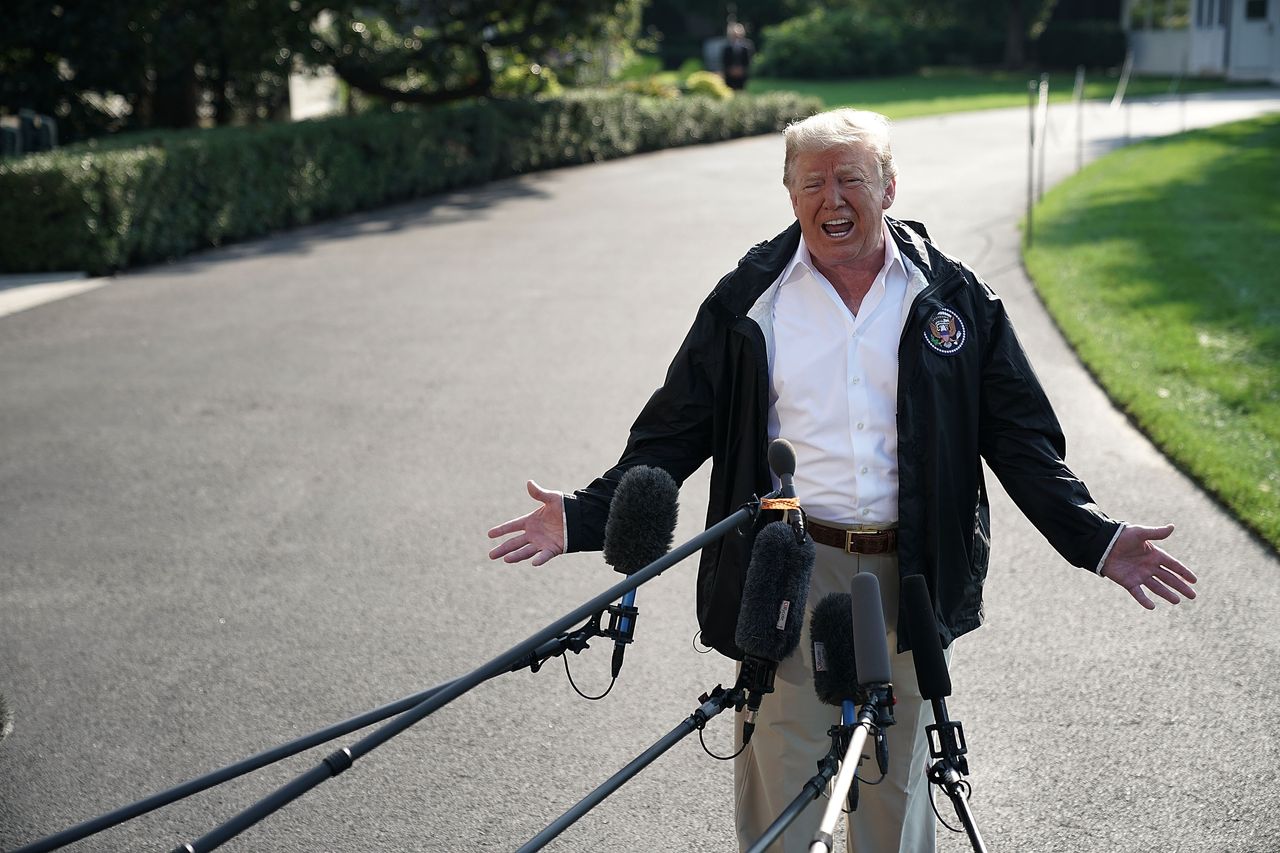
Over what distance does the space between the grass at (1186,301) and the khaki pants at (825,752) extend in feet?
13.1

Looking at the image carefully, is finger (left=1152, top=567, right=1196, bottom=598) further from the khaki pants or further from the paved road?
the paved road

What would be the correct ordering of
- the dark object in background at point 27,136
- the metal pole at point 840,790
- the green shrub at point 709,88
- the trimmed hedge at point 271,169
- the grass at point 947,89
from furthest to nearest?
the grass at point 947,89, the green shrub at point 709,88, the dark object in background at point 27,136, the trimmed hedge at point 271,169, the metal pole at point 840,790

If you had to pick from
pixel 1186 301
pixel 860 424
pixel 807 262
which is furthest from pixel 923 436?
pixel 1186 301

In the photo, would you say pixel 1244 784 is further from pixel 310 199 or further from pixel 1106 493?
pixel 310 199

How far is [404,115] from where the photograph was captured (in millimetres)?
21188

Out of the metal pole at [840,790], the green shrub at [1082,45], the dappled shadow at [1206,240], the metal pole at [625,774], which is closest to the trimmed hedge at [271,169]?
the dappled shadow at [1206,240]

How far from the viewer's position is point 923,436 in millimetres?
3537

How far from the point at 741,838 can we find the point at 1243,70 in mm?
42975

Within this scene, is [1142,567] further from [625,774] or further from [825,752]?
[625,774]

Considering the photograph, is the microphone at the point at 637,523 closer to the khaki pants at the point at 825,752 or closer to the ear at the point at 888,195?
the khaki pants at the point at 825,752

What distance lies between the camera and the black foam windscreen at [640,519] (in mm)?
3160

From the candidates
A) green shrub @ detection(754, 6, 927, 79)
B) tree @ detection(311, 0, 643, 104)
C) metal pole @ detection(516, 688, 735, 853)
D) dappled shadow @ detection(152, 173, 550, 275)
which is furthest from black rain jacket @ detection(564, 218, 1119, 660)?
green shrub @ detection(754, 6, 927, 79)

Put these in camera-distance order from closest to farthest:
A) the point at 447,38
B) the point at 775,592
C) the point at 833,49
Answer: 1. the point at 775,592
2. the point at 447,38
3. the point at 833,49

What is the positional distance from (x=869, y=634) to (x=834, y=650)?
0.60 feet
